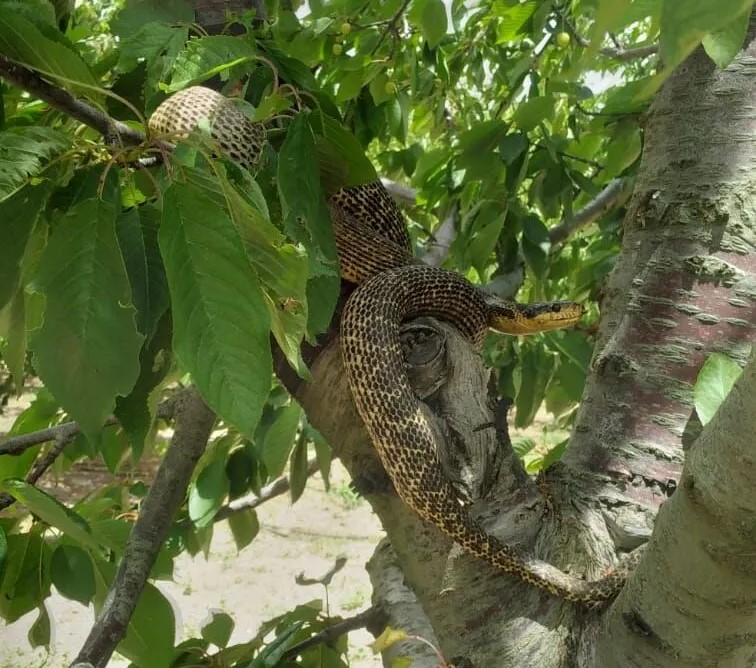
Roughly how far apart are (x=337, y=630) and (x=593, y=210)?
182 centimetres

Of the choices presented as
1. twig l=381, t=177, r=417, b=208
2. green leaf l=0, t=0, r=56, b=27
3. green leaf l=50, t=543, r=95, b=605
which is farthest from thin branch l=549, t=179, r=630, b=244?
green leaf l=0, t=0, r=56, b=27

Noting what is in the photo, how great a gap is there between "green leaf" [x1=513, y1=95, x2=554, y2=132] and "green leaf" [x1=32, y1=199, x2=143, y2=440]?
49.6 inches

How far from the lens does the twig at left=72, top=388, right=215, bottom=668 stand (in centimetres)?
134

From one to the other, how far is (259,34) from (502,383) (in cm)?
163

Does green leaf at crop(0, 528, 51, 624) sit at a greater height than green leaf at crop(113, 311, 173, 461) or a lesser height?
lesser

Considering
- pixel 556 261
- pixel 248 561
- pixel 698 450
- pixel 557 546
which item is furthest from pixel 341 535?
pixel 698 450

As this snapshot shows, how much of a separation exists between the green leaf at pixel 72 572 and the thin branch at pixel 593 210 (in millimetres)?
1774

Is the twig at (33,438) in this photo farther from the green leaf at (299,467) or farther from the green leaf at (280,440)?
the green leaf at (299,467)

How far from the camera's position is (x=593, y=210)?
2709mm

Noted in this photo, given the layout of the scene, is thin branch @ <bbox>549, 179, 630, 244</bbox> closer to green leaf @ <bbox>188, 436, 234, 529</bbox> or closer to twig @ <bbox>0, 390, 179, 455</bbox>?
green leaf @ <bbox>188, 436, 234, 529</bbox>

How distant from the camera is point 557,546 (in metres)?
1.21

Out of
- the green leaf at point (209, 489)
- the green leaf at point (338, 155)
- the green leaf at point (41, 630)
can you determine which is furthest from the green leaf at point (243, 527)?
the green leaf at point (338, 155)

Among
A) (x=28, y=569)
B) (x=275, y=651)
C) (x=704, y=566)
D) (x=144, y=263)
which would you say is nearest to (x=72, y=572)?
(x=28, y=569)

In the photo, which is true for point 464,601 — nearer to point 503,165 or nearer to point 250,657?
point 250,657
